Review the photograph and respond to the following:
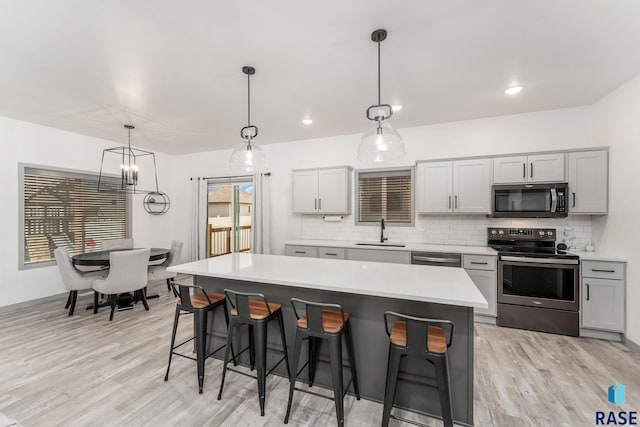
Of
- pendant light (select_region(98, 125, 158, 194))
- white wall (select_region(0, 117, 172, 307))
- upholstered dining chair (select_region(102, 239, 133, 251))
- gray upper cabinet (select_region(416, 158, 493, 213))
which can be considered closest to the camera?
gray upper cabinet (select_region(416, 158, 493, 213))

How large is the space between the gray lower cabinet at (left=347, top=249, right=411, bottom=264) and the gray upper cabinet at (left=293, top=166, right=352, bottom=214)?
768 millimetres

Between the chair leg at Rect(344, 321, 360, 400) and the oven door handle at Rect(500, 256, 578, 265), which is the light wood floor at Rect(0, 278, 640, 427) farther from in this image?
the oven door handle at Rect(500, 256, 578, 265)

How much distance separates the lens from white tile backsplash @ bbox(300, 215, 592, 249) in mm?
3621

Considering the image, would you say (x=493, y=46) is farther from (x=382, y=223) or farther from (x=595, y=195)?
(x=382, y=223)

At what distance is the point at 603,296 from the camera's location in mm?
3049

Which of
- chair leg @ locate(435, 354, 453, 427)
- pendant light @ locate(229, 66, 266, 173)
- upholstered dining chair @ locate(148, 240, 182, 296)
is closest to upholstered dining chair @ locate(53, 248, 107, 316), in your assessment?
upholstered dining chair @ locate(148, 240, 182, 296)

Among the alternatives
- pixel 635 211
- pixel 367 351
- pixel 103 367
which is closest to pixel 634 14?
pixel 635 211

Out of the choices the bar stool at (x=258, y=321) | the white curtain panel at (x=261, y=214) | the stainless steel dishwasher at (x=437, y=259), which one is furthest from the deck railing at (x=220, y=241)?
the bar stool at (x=258, y=321)

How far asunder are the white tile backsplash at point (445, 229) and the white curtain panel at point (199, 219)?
235cm

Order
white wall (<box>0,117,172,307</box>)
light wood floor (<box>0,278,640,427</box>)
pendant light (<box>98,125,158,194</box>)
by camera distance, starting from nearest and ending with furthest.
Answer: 1. light wood floor (<box>0,278,640,427</box>)
2. white wall (<box>0,117,172,307</box>)
3. pendant light (<box>98,125,158,194</box>)

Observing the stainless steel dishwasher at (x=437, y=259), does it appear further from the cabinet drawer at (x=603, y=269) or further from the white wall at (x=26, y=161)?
the white wall at (x=26, y=161)

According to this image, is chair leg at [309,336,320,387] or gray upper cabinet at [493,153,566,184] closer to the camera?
chair leg at [309,336,320,387]

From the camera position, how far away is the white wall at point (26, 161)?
12.9 feet

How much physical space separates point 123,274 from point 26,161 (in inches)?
95.5
